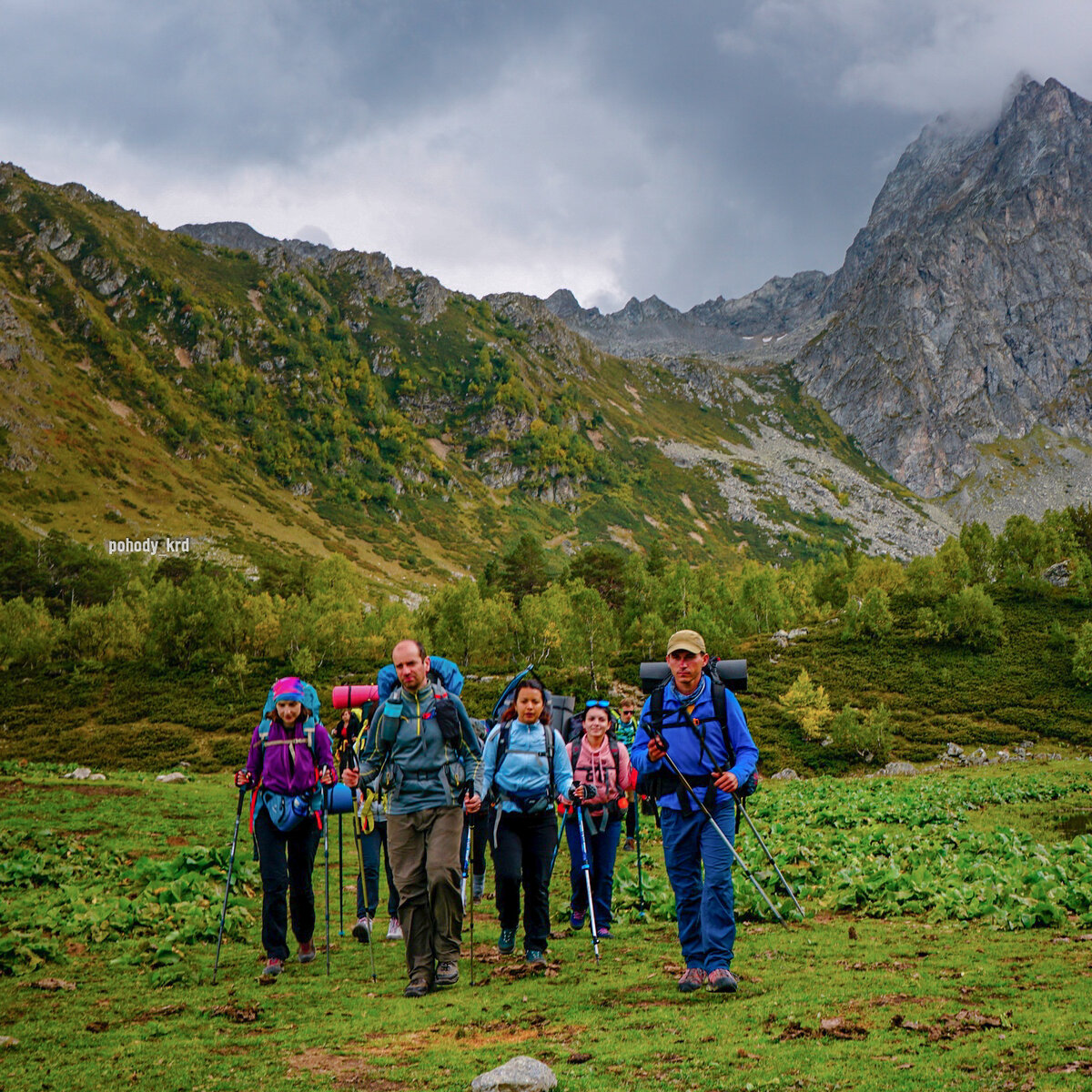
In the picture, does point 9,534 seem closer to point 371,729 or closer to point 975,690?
point 975,690

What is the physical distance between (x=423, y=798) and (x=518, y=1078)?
3757 millimetres

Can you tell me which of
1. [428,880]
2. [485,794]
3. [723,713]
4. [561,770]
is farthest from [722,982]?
[428,880]

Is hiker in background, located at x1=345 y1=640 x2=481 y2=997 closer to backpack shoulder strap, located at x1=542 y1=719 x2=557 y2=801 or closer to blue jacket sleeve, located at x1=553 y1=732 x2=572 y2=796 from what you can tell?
backpack shoulder strap, located at x1=542 y1=719 x2=557 y2=801

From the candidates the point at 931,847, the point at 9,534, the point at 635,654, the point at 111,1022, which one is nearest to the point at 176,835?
the point at 111,1022

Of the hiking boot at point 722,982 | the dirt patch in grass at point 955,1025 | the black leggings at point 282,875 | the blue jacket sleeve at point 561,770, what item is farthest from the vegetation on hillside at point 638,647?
the dirt patch in grass at point 955,1025

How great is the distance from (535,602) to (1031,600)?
5525cm

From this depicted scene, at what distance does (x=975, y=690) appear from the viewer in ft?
225

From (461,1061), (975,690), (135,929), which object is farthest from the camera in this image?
(975,690)

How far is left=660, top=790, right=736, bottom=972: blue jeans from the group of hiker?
0.01 meters

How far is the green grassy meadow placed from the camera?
5.32 m

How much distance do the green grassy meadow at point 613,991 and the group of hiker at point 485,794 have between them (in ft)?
1.78

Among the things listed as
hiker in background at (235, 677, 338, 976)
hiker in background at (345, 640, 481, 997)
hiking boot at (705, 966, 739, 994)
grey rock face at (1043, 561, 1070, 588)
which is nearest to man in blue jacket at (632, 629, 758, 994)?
hiking boot at (705, 966, 739, 994)

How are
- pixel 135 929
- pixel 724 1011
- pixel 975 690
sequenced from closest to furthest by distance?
pixel 724 1011
pixel 135 929
pixel 975 690

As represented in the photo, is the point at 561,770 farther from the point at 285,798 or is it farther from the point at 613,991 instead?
the point at 285,798
